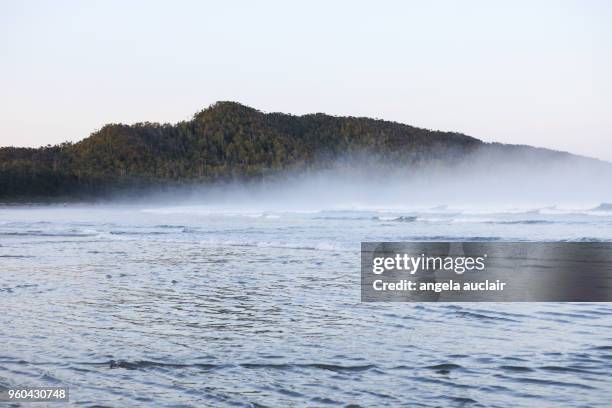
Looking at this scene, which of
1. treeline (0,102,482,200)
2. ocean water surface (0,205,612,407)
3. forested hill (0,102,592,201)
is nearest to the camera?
ocean water surface (0,205,612,407)

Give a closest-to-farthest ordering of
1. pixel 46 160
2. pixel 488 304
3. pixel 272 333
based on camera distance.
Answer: pixel 272 333
pixel 488 304
pixel 46 160

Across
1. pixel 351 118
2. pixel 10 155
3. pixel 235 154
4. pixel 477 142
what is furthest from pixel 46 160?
pixel 477 142

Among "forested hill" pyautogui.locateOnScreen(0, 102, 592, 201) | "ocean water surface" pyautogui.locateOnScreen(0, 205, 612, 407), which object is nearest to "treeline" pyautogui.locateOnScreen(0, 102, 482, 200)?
"forested hill" pyautogui.locateOnScreen(0, 102, 592, 201)

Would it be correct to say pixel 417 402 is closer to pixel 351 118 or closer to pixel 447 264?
pixel 447 264

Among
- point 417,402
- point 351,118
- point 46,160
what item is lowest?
point 417,402

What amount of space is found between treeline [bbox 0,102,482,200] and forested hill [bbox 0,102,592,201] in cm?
12

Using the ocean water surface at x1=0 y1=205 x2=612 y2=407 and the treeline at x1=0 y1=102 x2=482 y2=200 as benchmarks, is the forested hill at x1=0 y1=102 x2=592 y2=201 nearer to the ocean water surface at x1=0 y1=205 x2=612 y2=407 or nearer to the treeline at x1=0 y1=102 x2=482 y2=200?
the treeline at x1=0 y1=102 x2=482 y2=200

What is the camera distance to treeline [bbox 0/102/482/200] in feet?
348

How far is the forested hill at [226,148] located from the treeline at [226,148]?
12 cm

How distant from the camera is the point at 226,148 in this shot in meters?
121

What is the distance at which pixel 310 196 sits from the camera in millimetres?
95375

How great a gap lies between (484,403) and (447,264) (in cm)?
1209

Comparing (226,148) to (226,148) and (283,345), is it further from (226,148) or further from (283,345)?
(283,345)

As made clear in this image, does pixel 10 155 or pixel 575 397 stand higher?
pixel 10 155
